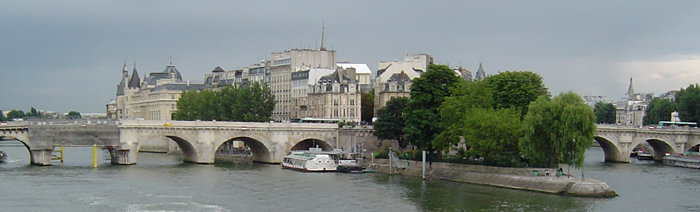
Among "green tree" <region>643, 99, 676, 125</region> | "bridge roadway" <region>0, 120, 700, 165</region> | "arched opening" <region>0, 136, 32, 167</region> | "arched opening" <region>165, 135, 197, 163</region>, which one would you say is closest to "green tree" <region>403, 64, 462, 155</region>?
"bridge roadway" <region>0, 120, 700, 165</region>

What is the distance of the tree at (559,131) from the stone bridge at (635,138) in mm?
34484

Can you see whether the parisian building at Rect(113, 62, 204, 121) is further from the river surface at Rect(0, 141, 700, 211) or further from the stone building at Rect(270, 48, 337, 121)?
the river surface at Rect(0, 141, 700, 211)

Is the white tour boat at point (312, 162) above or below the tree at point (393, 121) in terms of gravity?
below

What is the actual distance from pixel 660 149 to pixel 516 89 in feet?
111

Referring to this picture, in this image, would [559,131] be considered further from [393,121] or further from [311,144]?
[311,144]

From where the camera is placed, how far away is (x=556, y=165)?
225 feet

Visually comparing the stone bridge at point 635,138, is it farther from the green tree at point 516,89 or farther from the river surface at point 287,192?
the green tree at point 516,89

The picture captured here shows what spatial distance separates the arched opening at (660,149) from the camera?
10212 centimetres

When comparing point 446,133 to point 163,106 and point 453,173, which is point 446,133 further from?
point 163,106

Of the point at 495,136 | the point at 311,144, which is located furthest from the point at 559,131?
the point at 311,144

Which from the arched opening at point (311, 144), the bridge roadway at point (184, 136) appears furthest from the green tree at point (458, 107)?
the arched opening at point (311, 144)

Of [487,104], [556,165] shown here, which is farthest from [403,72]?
[556,165]

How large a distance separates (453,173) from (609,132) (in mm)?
33756

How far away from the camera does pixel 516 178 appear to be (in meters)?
65.1
